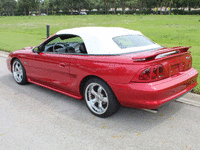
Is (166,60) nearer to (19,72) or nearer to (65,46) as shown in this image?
(65,46)

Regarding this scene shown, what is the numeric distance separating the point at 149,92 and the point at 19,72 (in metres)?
3.88

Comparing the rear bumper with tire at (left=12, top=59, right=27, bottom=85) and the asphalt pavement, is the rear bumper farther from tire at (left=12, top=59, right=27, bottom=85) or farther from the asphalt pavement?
tire at (left=12, top=59, right=27, bottom=85)

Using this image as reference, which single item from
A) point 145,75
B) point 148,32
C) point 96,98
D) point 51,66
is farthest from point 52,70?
point 148,32

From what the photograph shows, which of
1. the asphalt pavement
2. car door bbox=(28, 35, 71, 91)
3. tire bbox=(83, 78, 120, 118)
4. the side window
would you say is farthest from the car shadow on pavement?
the side window

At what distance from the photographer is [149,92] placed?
3221 millimetres

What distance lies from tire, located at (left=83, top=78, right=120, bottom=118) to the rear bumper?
0.15 meters

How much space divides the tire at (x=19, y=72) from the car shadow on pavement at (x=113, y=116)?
60 cm

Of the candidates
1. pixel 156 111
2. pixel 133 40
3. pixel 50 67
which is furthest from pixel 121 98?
pixel 50 67

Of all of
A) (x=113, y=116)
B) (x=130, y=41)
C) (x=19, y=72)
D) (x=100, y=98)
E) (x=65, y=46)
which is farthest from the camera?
(x=19, y=72)

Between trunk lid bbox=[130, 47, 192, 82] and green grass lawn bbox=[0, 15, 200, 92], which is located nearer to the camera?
trunk lid bbox=[130, 47, 192, 82]

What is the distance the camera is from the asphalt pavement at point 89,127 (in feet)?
10.2

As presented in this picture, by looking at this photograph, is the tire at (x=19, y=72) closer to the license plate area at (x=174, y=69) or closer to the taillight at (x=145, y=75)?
the taillight at (x=145, y=75)

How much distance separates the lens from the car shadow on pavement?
12.0ft

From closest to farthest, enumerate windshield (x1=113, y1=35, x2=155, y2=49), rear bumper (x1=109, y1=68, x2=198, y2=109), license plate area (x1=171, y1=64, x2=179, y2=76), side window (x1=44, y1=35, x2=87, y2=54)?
rear bumper (x1=109, y1=68, x2=198, y2=109) → license plate area (x1=171, y1=64, x2=179, y2=76) → windshield (x1=113, y1=35, x2=155, y2=49) → side window (x1=44, y1=35, x2=87, y2=54)
